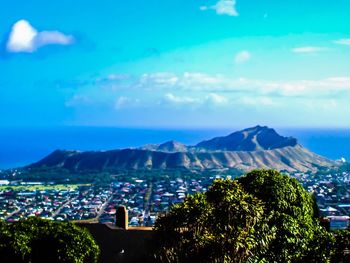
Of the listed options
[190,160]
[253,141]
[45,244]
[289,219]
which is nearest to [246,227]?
[289,219]

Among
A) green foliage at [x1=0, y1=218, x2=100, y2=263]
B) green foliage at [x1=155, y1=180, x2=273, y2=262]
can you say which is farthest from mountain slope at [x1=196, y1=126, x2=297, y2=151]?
green foliage at [x1=155, y1=180, x2=273, y2=262]

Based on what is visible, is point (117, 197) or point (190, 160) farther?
point (190, 160)

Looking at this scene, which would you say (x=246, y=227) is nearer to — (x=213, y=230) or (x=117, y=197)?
(x=213, y=230)

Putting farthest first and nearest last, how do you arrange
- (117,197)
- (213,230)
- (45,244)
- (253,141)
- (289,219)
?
1. (253,141)
2. (117,197)
3. (45,244)
4. (289,219)
5. (213,230)

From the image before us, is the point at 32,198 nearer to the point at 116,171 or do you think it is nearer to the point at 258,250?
the point at 116,171

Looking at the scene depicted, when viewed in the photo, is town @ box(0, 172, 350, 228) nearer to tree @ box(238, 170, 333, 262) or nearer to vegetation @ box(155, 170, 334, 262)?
tree @ box(238, 170, 333, 262)

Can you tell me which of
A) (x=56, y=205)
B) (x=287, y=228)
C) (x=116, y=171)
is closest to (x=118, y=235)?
(x=287, y=228)

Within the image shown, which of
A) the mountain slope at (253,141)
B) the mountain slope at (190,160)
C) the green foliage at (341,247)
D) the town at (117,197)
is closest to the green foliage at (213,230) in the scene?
the green foliage at (341,247)

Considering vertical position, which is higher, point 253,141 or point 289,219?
point 253,141
